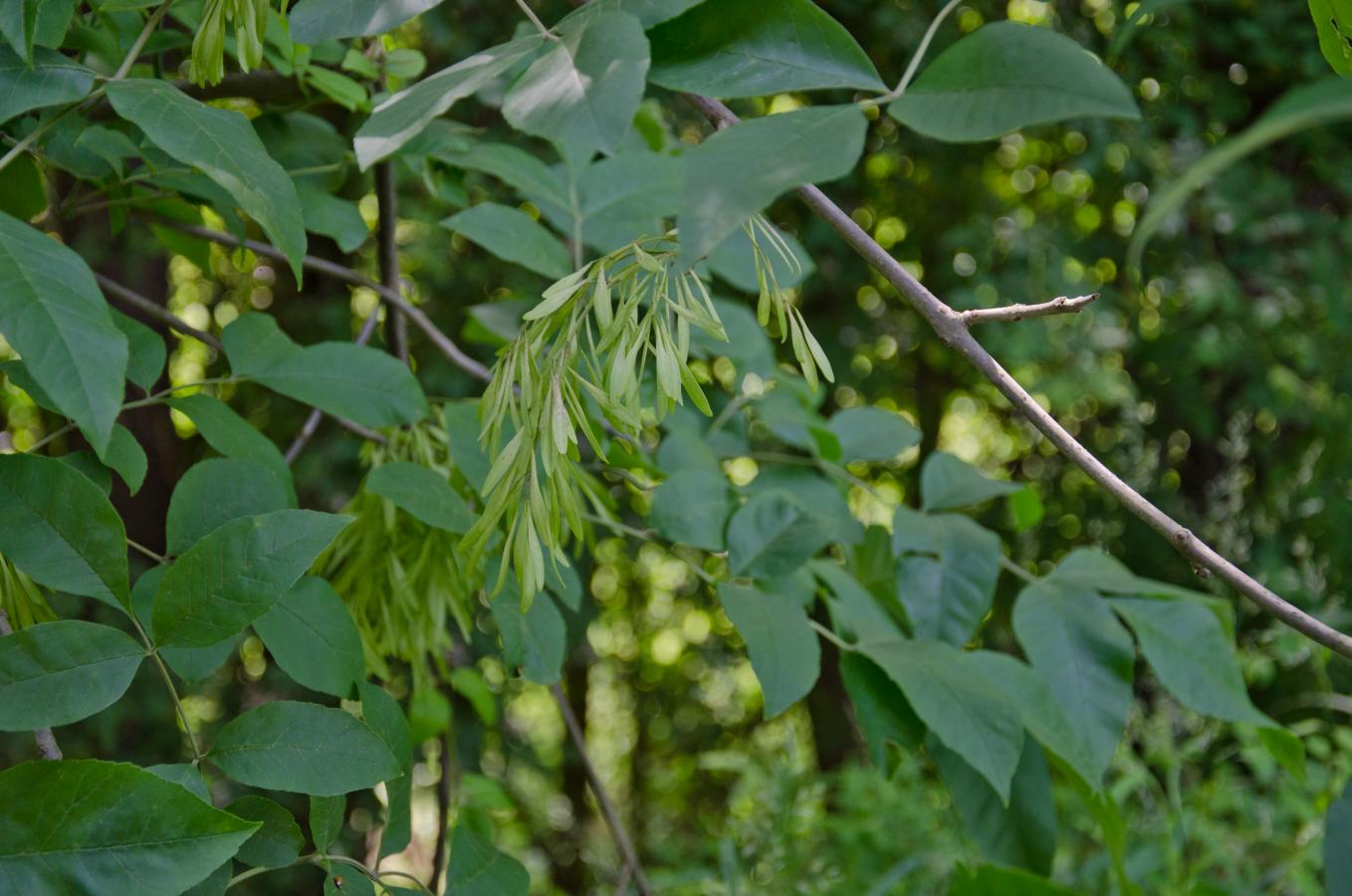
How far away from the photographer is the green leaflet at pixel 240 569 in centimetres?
38

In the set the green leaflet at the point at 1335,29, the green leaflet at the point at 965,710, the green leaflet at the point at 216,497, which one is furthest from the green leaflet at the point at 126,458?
the green leaflet at the point at 1335,29

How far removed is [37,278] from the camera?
14.0 inches

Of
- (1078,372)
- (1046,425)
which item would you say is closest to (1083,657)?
(1046,425)

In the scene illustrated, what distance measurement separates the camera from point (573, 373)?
38 cm

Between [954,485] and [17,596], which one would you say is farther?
[954,485]

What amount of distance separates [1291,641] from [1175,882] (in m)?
0.28

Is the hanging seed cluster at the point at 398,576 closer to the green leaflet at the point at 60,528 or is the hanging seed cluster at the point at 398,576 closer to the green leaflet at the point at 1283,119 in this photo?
the green leaflet at the point at 60,528

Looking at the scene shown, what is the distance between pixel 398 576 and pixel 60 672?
7.7 inches

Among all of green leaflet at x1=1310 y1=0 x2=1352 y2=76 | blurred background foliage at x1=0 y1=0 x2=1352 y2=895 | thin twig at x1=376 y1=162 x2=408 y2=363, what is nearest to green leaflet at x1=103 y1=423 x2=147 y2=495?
thin twig at x1=376 y1=162 x2=408 y2=363

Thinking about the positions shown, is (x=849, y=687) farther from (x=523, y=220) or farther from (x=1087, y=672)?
(x=523, y=220)

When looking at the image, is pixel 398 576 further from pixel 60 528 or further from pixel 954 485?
pixel 954 485

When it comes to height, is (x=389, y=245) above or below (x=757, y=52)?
below

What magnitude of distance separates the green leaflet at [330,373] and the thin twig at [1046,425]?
26 centimetres

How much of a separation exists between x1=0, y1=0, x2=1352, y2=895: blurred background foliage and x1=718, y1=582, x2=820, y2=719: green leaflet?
23.9 inches
